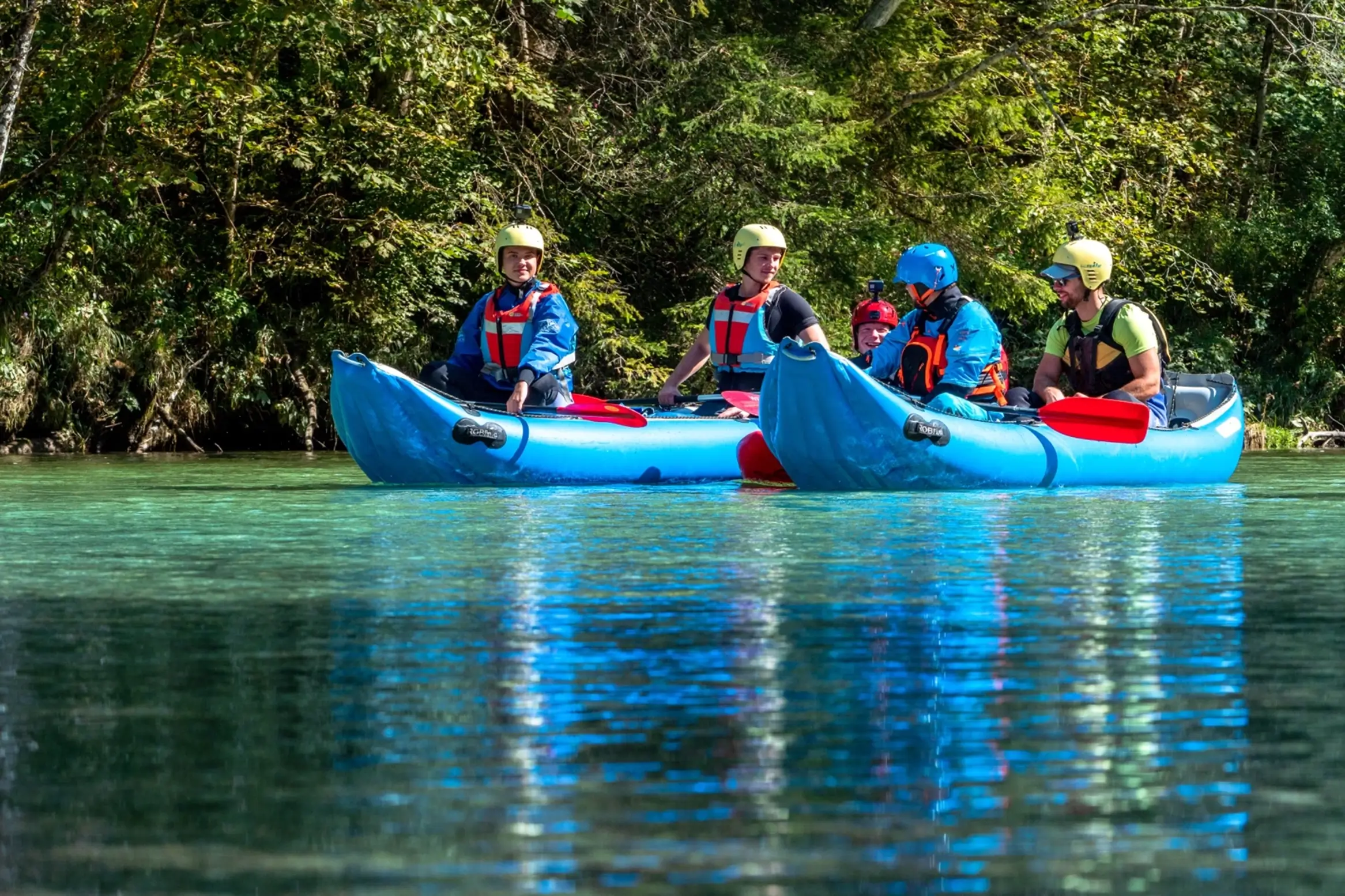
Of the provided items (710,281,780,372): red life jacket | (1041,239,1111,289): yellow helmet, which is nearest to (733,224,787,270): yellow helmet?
(710,281,780,372): red life jacket

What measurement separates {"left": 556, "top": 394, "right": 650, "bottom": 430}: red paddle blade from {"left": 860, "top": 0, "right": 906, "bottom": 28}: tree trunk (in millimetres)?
9928

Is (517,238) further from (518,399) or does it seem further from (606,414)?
(606,414)

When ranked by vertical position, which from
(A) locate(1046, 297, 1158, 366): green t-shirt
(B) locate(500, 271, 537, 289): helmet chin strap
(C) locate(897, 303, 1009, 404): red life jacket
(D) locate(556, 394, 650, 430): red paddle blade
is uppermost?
(B) locate(500, 271, 537, 289): helmet chin strap

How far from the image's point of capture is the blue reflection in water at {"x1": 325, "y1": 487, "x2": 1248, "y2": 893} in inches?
118

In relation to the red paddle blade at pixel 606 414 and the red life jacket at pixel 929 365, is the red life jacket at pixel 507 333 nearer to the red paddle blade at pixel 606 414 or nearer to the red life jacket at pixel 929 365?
the red paddle blade at pixel 606 414

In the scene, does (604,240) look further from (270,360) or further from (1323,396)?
(1323,396)

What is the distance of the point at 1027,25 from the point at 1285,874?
21.2 m

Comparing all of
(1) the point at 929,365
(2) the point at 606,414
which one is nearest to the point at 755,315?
(2) the point at 606,414

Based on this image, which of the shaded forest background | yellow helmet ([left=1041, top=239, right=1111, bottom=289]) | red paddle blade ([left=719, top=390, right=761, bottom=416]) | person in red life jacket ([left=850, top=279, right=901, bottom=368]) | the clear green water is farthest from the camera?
the shaded forest background

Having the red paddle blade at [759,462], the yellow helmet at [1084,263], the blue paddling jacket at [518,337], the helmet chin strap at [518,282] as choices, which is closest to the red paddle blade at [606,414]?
the blue paddling jacket at [518,337]

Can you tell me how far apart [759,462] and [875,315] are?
1698 millimetres

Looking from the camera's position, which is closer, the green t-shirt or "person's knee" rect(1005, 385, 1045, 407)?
the green t-shirt

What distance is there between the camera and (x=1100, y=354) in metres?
11.8

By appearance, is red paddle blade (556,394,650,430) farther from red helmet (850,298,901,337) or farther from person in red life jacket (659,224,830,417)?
red helmet (850,298,901,337)
